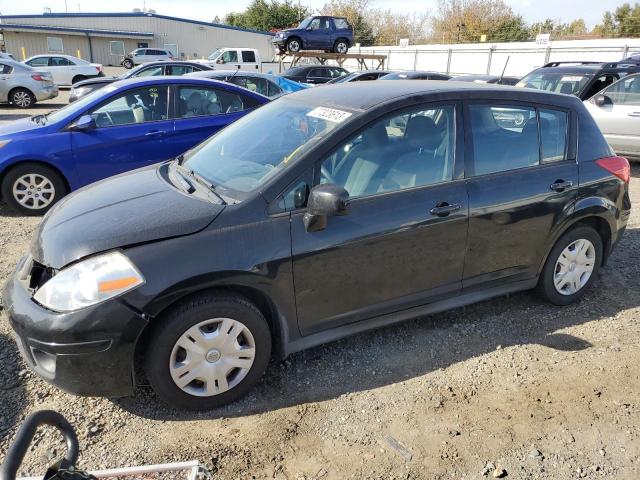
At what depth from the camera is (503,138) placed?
3344mm

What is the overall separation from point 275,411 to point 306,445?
30 cm

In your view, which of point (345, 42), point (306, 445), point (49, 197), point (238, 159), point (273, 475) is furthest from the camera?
point (345, 42)

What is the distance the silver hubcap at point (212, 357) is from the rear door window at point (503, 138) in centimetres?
181

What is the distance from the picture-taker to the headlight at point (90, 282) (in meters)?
2.30

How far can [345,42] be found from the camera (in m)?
24.0

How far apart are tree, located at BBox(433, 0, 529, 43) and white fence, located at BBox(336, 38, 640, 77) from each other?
21994 mm

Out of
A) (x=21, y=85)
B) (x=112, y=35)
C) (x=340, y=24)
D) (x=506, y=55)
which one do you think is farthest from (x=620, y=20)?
(x=21, y=85)

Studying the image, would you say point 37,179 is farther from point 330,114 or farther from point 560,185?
point 560,185

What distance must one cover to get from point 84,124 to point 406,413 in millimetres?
4786

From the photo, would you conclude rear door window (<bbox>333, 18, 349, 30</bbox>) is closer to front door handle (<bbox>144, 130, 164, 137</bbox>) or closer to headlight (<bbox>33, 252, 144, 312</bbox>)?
front door handle (<bbox>144, 130, 164, 137</bbox>)

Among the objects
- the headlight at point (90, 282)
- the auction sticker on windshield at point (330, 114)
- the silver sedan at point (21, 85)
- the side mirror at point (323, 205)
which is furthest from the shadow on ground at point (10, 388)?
the silver sedan at point (21, 85)

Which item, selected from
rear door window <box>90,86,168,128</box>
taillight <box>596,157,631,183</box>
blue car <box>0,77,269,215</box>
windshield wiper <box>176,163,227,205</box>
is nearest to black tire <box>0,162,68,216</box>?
blue car <box>0,77,269,215</box>

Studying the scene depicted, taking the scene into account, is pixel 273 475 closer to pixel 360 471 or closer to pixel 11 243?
pixel 360 471

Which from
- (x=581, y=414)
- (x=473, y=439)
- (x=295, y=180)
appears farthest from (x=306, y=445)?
(x=581, y=414)
